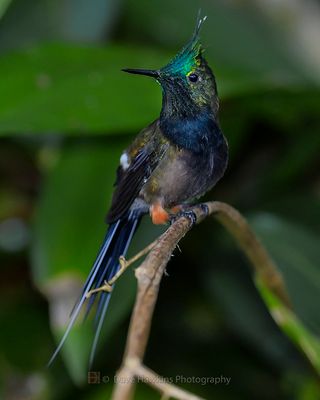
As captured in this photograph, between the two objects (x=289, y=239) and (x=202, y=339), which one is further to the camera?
(x=202, y=339)

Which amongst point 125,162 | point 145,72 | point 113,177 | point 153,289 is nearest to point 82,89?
point 113,177

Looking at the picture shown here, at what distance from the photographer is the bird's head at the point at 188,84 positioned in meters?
1.27

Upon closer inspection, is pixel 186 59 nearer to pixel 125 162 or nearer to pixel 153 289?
pixel 125 162

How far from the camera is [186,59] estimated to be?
50.2 inches

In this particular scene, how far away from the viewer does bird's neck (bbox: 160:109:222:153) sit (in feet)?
4.26

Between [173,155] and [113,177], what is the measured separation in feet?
2.29

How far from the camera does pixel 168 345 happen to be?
2.46 metres

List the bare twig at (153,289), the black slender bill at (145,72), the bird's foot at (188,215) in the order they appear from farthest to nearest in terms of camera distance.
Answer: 1. the bird's foot at (188,215)
2. the black slender bill at (145,72)
3. the bare twig at (153,289)

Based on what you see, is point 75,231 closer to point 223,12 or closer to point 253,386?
point 253,386

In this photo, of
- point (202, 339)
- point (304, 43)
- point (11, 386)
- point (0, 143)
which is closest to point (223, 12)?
point (304, 43)

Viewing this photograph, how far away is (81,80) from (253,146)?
3.09 feet

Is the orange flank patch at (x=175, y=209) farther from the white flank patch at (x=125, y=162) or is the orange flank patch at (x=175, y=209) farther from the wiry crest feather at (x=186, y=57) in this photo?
the wiry crest feather at (x=186, y=57)

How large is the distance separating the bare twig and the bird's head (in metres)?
0.17

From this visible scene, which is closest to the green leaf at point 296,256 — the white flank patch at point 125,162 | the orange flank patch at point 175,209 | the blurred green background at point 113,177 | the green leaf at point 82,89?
the blurred green background at point 113,177
